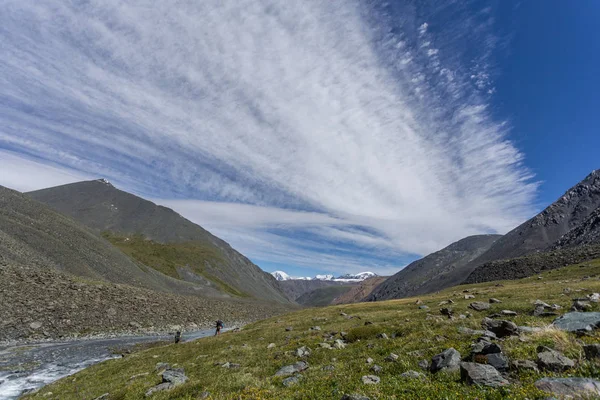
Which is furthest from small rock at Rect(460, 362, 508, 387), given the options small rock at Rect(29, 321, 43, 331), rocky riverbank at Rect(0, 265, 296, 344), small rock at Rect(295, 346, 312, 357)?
small rock at Rect(29, 321, 43, 331)

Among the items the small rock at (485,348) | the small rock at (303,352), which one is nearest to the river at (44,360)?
the small rock at (303,352)

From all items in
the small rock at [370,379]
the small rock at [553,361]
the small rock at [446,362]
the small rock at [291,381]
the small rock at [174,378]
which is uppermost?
the small rock at [553,361]

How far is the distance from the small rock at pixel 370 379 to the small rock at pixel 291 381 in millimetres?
3079

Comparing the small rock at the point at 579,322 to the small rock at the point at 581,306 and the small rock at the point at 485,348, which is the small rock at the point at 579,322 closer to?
the small rock at the point at 485,348

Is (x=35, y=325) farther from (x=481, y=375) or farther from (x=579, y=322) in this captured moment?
(x=579, y=322)

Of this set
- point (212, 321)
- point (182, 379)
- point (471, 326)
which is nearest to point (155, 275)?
point (212, 321)

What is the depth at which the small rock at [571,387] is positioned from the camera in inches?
276

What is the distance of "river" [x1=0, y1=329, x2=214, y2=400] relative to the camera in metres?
23.3

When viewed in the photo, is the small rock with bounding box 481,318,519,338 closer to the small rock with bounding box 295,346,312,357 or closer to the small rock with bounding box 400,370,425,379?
the small rock with bounding box 400,370,425,379

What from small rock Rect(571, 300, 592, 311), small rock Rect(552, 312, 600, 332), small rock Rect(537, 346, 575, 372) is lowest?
small rock Rect(537, 346, 575, 372)

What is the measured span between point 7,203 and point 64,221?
18.1 meters

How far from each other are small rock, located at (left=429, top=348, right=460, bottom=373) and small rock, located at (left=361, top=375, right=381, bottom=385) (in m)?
2.08

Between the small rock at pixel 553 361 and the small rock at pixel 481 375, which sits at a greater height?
the small rock at pixel 553 361

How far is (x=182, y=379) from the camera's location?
16938mm
